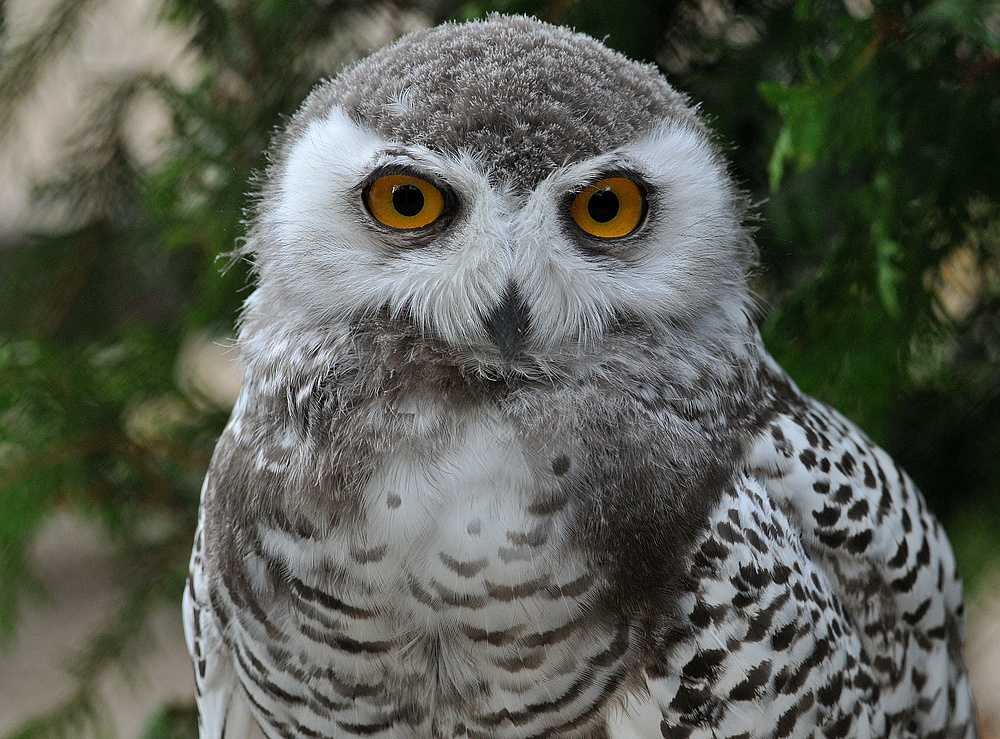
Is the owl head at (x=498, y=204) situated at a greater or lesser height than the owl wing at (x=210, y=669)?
greater

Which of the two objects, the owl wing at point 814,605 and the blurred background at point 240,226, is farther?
the blurred background at point 240,226

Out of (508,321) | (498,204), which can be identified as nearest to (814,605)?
(508,321)

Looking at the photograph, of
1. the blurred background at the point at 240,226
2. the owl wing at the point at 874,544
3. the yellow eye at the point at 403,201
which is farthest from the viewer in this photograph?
the blurred background at the point at 240,226

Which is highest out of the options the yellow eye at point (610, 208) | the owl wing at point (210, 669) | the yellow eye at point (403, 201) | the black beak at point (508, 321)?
the yellow eye at point (610, 208)

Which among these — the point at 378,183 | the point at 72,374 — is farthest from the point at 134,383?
the point at 378,183

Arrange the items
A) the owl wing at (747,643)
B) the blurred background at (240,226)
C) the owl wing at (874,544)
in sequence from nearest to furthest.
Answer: the owl wing at (747,643) → the owl wing at (874,544) → the blurred background at (240,226)

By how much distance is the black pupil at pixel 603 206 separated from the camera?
1.18m

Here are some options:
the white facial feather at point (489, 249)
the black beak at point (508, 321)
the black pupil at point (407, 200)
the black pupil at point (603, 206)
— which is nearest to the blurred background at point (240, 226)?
the white facial feather at point (489, 249)

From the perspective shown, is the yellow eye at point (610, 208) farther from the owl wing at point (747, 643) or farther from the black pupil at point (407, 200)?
the owl wing at point (747, 643)

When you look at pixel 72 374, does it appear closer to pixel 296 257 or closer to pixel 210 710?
pixel 210 710

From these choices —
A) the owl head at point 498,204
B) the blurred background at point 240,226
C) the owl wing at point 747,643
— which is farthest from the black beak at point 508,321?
the blurred background at point 240,226

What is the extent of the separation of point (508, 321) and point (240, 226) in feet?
3.56

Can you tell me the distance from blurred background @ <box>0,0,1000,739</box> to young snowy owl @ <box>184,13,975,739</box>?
1.45ft

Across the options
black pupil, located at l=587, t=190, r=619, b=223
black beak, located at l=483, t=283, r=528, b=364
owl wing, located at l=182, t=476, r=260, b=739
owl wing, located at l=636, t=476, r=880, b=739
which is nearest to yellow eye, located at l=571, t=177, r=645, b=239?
black pupil, located at l=587, t=190, r=619, b=223
